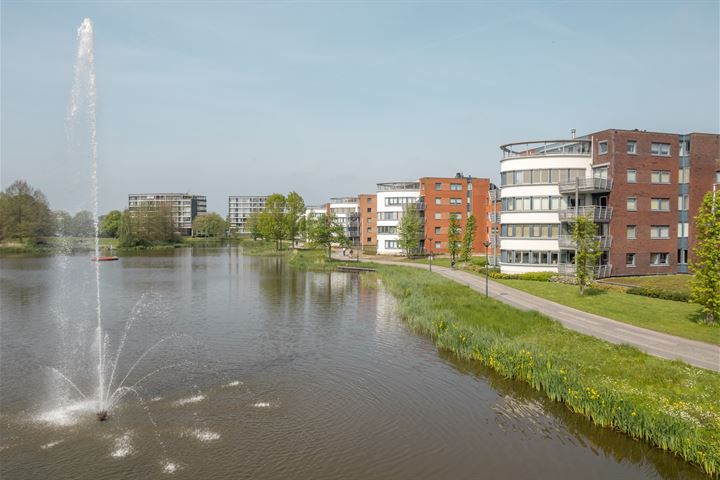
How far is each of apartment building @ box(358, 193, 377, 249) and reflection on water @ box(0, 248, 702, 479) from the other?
84.7 meters

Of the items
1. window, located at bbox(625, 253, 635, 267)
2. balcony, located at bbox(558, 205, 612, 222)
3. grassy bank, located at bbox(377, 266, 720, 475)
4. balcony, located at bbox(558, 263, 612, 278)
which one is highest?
balcony, located at bbox(558, 205, 612, 222)

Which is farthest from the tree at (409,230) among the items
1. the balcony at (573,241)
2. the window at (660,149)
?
the window at (660,149)

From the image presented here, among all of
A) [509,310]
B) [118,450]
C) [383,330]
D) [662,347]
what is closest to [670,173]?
[509,310]

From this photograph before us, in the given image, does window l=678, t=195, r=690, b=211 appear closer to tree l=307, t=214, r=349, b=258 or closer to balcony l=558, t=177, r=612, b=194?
balcony l=558, t=177, r=612, b=194

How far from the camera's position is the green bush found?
36.5 meters

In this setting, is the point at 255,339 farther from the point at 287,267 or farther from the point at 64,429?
the point at 287,267

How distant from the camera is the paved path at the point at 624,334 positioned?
22.8 meters

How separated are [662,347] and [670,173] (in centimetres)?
3267

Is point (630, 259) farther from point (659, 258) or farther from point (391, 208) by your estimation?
point (391, 208)

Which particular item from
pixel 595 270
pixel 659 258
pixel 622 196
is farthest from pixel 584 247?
pixel 659 258

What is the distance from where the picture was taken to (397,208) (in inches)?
3780

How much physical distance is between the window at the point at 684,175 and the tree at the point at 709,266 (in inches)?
872

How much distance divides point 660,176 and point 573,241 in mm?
11706

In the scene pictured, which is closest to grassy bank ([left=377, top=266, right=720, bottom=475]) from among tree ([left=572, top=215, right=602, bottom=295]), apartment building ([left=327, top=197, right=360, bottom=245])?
tree ([left=572, top=215, right=602, bottom=295])
